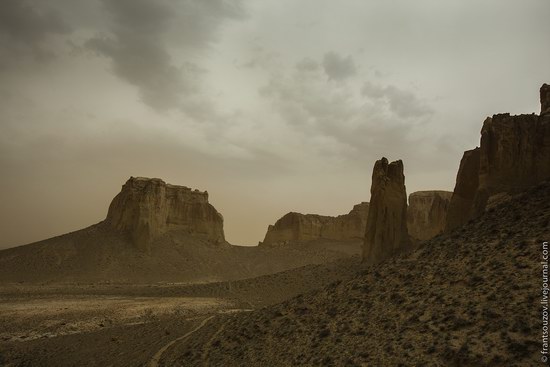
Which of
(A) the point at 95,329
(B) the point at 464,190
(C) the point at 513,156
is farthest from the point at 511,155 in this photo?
(A) the point at 95,329

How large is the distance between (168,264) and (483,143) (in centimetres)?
5799

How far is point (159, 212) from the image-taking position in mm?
85375

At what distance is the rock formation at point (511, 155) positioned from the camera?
27.8 meters

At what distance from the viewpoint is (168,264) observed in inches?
2963

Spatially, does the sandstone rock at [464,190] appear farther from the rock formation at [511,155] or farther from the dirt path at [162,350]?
the dirt path at [162,350]

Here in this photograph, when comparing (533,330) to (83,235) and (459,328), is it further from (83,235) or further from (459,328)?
(83,235)

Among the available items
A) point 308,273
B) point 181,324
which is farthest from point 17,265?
point 181,324

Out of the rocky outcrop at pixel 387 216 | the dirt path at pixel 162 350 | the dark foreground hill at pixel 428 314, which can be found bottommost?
the dirt path at pixel 162 350

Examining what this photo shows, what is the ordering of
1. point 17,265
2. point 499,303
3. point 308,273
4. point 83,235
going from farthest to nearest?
point 83,235, point 17,265, point 308,273, point 499,303

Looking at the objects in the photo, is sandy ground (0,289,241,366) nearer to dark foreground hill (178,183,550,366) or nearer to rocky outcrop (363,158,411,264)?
dark foreground hill (178,183,550,366)

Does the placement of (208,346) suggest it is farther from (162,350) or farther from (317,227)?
(317,227)

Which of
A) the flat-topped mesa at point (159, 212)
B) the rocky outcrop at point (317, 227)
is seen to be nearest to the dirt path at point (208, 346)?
the flat-topped mesa at point (159, 212)

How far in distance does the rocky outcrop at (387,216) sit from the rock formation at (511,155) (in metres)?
8.47

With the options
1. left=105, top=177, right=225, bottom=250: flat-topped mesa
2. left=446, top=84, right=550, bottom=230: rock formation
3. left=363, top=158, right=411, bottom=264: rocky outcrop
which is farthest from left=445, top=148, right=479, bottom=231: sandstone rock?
left=105, top=177, right=225, bottom=250: flat-topped mesa
